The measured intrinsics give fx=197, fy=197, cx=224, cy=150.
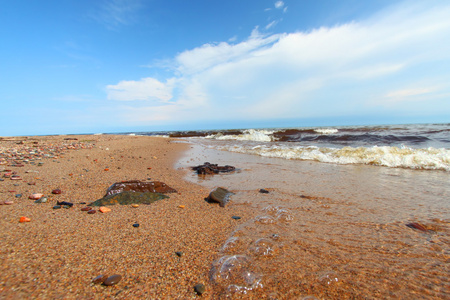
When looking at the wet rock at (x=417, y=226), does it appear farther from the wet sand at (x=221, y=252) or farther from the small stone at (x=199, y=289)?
the small stone at (x=199, y=289)

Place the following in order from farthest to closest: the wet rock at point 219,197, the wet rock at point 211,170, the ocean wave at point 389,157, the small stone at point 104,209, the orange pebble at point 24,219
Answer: the ocean wave at point 389,157, the wet rock at point 211,170, the wet rock at point 219,197, the small stone at point 104,209, the orange pebble at point 24,219

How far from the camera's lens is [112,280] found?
5.38 feet

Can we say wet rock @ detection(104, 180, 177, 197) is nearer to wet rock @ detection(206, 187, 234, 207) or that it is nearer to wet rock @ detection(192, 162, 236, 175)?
wet rock @ detection(206, 187, 234, 207)

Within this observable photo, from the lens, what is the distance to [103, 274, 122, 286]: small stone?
1621mm

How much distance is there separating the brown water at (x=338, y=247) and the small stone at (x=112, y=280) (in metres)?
0.81

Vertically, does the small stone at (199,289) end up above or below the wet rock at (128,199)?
below

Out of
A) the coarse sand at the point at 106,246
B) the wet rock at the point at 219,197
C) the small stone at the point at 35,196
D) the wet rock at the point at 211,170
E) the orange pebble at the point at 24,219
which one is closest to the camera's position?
the coarse sand at the point at 106,246

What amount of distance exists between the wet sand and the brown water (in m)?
0.01

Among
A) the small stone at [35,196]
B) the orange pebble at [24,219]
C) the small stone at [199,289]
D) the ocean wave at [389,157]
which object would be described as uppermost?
the small stone at [35,196]

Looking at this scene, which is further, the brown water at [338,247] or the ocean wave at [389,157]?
the ocean wave at [389,157]

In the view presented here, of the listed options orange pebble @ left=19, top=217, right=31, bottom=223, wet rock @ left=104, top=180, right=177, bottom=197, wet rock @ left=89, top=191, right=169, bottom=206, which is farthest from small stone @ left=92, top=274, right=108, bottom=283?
wet rock @ left=104, top=180, right=177, bottom=197

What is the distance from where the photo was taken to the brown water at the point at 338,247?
5.49ft

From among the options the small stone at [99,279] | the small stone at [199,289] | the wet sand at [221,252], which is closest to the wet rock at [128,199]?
the wet sand at [221,252]

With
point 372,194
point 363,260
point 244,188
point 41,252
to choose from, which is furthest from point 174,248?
point 372,194
